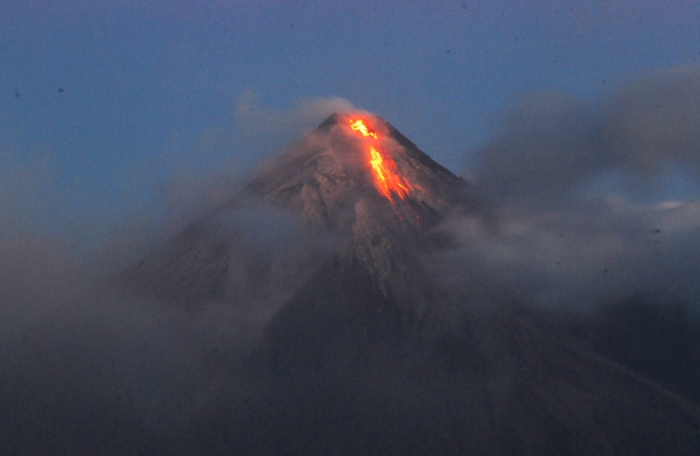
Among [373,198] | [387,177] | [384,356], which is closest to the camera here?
[384,356]

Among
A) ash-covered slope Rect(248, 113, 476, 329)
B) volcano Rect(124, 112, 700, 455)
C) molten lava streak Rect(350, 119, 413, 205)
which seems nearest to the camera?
volcano Rect(124, 112, 700, 455)

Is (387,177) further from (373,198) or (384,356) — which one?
(384,356)

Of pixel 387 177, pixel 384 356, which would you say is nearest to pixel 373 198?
pixel 387 177

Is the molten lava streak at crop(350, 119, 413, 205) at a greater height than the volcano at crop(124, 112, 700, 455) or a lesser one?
greater

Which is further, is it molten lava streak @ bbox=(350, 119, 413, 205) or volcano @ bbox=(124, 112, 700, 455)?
molten lava streak @ bbox=(350, 119, 413, 205)

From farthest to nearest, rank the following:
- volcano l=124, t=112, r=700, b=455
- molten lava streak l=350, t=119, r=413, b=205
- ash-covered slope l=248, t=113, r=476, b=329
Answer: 1. molten lava streak l=350, t=119, r=413, b=205
2. ash-covered slope l=248, t=113, r=476, b=329
3. volcano l=124, t=112, r=700, b=455

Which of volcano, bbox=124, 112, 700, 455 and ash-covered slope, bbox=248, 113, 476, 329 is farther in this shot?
ash-covered slope, bbox=248, 113, 476, 329
